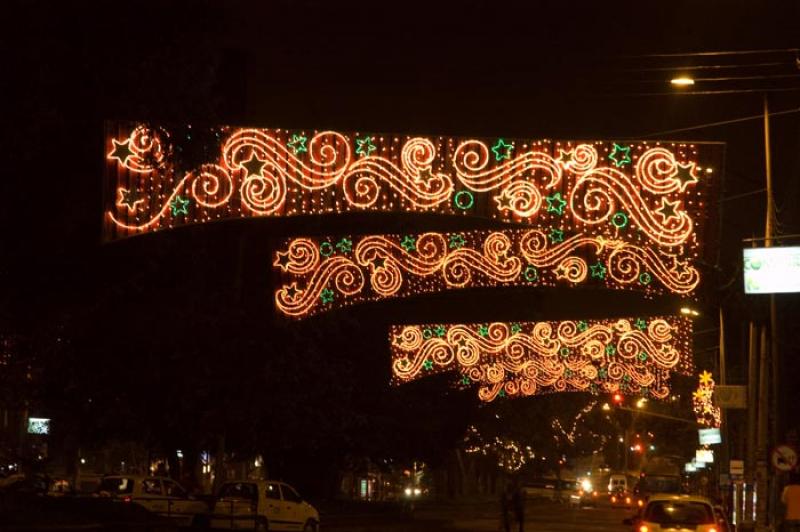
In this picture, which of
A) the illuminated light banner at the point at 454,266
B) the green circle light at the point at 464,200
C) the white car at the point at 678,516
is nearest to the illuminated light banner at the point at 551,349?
the illuminated light banner at the point at 454,266

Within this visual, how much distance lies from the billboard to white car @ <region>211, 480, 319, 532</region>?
13.7 metres

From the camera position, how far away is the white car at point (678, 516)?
21.5m

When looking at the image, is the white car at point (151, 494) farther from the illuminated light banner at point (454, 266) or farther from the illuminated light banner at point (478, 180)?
the illuminated light banner at point (478, 180)

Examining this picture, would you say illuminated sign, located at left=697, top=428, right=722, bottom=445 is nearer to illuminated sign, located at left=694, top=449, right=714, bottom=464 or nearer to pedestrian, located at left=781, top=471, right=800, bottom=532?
illuminated sign, located at left=694, top=449, right=714, bottom=464

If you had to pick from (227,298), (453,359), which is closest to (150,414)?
(227,298)

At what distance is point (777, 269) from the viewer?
102ft

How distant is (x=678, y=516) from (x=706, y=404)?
33.6 m

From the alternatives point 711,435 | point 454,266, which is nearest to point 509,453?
point 711,435

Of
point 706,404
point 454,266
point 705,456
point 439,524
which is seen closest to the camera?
point 454,266

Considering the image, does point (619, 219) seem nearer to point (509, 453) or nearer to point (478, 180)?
point (478, 180)

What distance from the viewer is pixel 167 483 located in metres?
39.0

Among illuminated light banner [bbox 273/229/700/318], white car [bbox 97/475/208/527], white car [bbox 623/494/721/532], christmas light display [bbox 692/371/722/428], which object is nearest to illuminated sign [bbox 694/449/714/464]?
christmas light display [bbox 692/371/722/428]

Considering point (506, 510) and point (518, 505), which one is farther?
point (518, 505)

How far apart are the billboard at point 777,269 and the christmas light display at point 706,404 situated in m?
17.1
